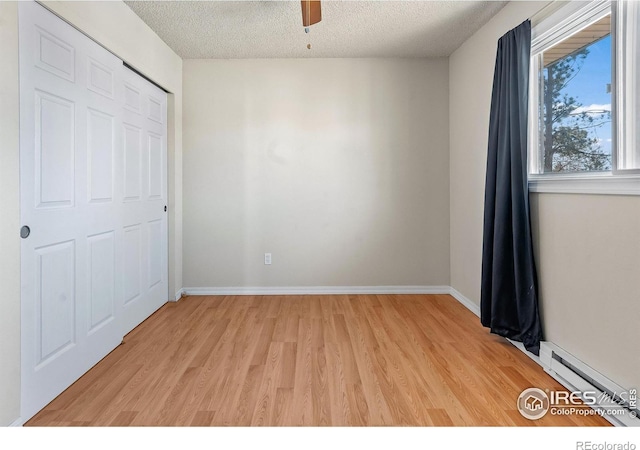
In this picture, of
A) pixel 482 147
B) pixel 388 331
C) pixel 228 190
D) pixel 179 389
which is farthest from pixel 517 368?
pixel 228 190

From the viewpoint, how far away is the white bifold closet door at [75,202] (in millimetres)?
1922

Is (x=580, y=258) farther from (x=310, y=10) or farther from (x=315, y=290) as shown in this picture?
(x=315, y=290)

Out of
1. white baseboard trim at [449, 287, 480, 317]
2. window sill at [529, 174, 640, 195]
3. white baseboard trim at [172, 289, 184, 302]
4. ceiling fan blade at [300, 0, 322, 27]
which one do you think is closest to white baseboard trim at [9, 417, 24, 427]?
white baseboard trim at [172, 289, 184, 302]

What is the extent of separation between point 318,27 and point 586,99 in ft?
7.33

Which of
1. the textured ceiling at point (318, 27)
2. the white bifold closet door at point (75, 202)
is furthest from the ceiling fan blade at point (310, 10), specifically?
the white bifold closet door at point (75, 202)

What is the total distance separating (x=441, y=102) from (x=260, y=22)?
214 cm

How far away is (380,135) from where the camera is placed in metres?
4.23

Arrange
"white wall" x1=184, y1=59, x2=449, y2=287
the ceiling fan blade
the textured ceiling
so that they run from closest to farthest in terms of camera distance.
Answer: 1. the ceiling fan blade
2. the textured ceiling
3. "white wall" x1=184, y1=59, x2=449, y2=287

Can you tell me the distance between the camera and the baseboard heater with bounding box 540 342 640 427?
178 centimetres

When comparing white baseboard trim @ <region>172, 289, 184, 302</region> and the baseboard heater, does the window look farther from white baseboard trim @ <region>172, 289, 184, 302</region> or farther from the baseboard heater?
white baseboard trim @ <region>172, 289, 184, 302</region>

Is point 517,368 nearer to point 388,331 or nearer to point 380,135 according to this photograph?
point 388,331

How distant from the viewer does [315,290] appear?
427cm

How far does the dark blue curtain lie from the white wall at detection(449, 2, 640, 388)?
0.09m

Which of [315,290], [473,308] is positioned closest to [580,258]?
[473,308]
